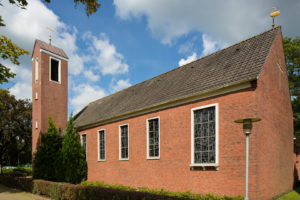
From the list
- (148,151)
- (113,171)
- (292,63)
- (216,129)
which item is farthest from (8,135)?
(292,63)

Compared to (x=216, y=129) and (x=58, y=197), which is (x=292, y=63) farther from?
(x=58, y=197)

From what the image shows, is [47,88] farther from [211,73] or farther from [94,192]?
[211,73]

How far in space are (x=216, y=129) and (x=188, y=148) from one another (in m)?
2.04

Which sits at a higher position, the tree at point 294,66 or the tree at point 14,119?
the tree at point 294,66

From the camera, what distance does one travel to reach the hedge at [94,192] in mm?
8984

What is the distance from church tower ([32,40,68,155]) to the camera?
2167cm

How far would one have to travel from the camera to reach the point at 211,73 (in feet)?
41.8

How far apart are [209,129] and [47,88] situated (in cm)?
1739

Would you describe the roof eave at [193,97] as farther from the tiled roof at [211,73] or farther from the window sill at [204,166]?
the window sill at [204,166]

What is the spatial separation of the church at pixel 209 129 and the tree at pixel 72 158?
127cm

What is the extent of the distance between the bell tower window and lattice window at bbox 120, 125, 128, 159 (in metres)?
11.0

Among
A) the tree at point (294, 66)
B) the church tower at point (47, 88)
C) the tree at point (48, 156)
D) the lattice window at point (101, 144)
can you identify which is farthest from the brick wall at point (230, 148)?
the tree at point (294, 66)

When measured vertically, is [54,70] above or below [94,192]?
above

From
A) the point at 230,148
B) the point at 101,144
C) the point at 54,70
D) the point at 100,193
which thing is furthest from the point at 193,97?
the point at 54,70
